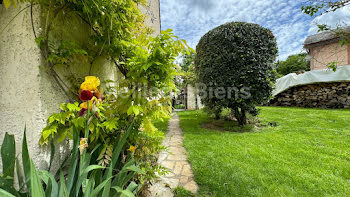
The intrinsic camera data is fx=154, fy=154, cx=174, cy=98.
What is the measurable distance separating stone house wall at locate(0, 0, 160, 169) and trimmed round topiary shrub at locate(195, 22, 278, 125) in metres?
4.26

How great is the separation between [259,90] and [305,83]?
6.69m

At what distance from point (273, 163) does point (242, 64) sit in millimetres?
2898

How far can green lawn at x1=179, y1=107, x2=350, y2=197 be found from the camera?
6.51 ft

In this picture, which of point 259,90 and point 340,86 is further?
point 340,86

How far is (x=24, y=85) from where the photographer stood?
1.42 meters

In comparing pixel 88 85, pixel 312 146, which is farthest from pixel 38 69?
pixel 312 146

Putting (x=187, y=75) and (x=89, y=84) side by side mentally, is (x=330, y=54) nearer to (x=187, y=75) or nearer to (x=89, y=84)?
(x=187, y=75)

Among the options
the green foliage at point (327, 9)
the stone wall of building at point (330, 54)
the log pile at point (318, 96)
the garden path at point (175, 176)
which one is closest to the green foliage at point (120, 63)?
the garden path at point (175, 176)

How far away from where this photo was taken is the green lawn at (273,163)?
78.1 inches

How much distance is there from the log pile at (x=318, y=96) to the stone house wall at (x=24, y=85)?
11.9 metres

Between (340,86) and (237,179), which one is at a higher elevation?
(340,86)

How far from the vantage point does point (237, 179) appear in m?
2.19

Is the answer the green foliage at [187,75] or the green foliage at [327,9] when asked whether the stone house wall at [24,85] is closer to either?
the green foliage at [187,75]

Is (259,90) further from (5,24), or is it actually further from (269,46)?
(5,24)
